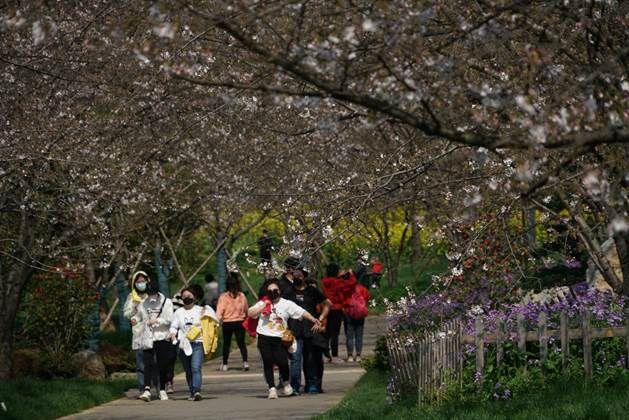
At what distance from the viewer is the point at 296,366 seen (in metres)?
18.9

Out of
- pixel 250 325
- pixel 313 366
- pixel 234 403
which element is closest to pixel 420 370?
pixel 234 403

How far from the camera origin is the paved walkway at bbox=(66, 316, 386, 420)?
15.9 m

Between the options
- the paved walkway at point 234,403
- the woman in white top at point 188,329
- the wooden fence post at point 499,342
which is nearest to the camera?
the wooden fence post at point 499,342

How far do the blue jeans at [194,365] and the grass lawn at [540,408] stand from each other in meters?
3.51

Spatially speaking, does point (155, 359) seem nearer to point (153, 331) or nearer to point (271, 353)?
point (153, 331)

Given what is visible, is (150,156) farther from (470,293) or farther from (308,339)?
(470,293)

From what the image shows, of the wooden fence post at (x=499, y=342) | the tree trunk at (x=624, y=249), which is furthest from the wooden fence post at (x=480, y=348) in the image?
the tree trunk at (x=624, y=249)

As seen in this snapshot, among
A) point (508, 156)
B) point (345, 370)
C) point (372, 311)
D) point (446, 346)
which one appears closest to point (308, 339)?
point (345, 370)

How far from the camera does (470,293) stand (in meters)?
17.1

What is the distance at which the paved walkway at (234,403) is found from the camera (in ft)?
52.1

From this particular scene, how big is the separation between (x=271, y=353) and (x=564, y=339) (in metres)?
5.65

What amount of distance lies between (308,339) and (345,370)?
360cm

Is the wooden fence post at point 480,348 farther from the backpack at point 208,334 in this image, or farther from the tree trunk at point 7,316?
the tree trunk at point 7,316

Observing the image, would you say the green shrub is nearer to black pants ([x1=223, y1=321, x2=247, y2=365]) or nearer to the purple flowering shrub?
black pants ([x1=223, y1=321, x2=247, y2=365])
